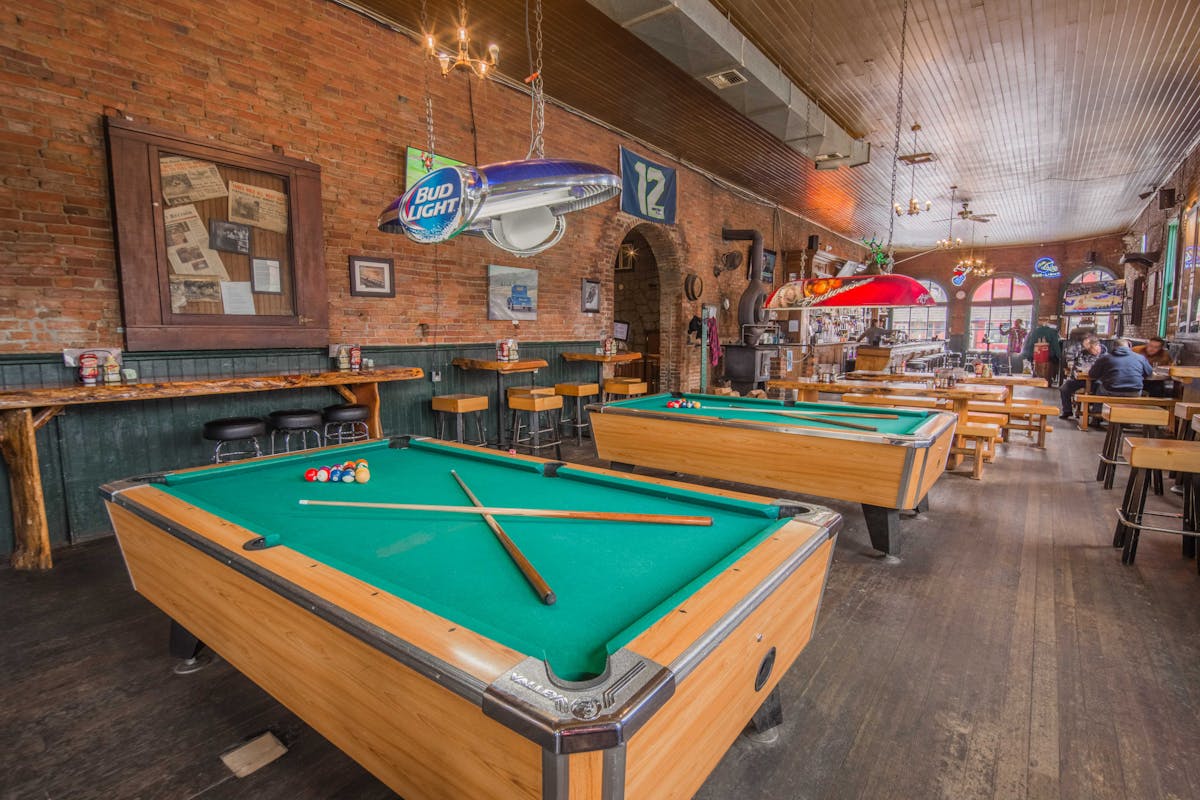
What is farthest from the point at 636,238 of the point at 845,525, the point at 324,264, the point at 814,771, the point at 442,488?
the point at 814,771

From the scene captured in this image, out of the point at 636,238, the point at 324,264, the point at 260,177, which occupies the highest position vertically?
the point at 636,238

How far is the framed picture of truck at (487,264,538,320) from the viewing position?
5.95 meters

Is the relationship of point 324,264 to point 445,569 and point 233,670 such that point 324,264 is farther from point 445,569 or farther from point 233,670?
point 445,569

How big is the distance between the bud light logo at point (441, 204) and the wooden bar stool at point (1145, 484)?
143 inches

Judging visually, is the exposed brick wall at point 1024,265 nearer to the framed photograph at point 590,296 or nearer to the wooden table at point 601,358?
the framed photograph at point 590,296

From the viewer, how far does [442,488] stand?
83.4 inches

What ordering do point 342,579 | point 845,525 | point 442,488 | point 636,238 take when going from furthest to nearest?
point 636,238 → point 845,525 → point 442,488 → point 342,579

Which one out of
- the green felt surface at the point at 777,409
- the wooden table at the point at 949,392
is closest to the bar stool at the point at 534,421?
the green felt surface at the point at 777,409

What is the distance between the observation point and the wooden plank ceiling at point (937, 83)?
450 centimetres

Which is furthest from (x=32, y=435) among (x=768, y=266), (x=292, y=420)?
(x=768, y=266)

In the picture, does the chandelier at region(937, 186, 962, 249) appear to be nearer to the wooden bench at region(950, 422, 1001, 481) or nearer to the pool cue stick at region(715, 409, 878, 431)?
the wooden bench at region(950, 422, 1001, 481)

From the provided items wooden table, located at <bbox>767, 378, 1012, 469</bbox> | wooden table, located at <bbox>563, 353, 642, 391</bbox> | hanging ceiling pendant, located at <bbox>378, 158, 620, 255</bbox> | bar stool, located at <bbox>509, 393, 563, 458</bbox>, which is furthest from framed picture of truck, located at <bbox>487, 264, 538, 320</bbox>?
hanging ceiling pendant, located at <bbox>378, 158, 620, 255</bbox>

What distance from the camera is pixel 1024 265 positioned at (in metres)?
16.0

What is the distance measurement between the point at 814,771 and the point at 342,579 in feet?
4.82
